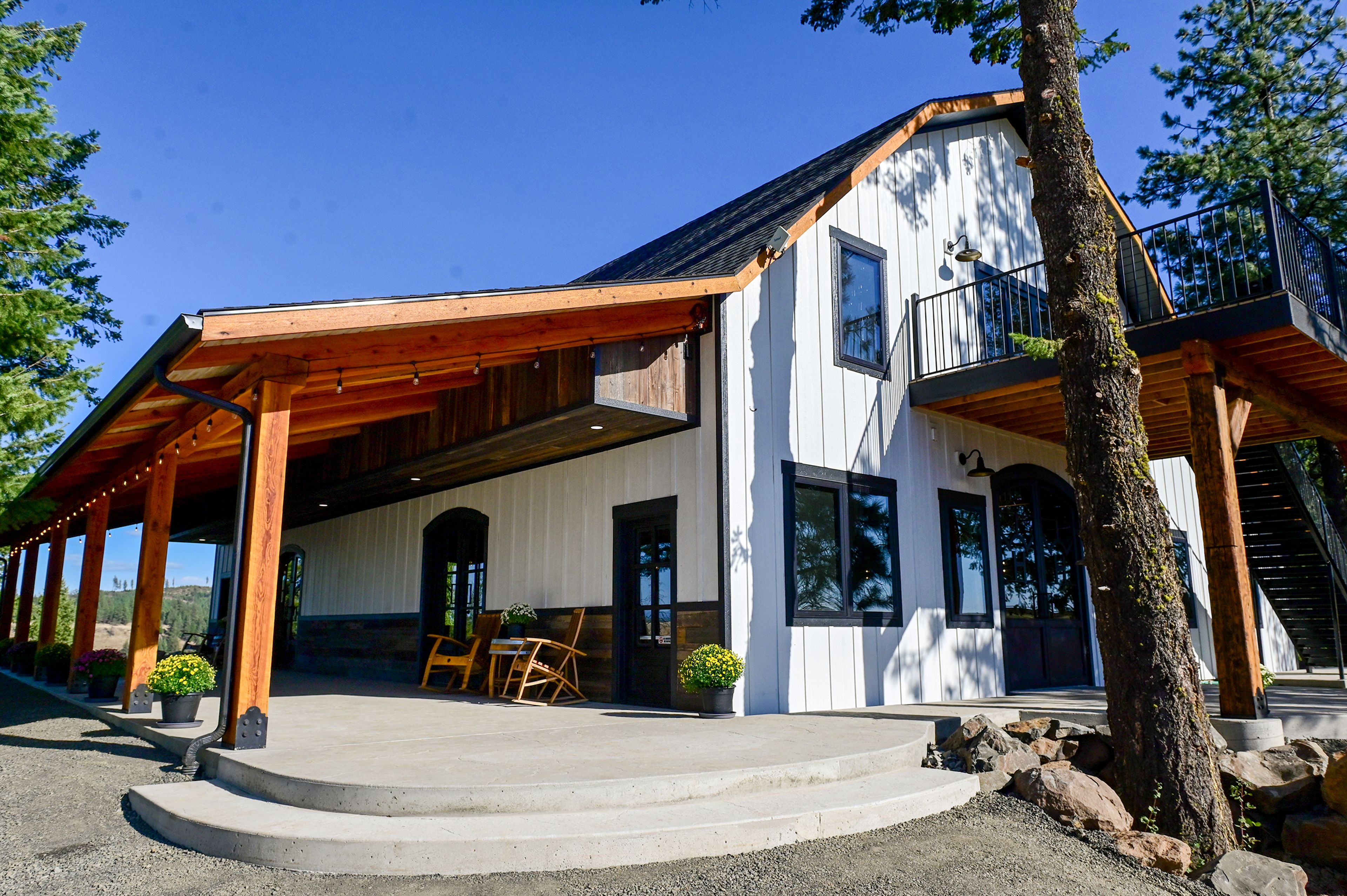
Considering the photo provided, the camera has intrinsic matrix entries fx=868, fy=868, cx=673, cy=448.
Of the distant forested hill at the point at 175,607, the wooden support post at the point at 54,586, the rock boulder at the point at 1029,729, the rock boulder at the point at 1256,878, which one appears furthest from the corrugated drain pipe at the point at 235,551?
the distant forested hill at the point at 175,607

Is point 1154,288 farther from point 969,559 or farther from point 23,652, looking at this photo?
point 23,652

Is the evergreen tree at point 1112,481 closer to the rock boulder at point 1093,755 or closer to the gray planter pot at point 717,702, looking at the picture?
the rock boulder at point 1093,755

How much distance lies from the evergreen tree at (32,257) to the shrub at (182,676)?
454cm

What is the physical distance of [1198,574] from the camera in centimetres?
1280

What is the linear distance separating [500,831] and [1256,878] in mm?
3660

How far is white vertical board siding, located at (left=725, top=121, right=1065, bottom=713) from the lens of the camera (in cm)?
737

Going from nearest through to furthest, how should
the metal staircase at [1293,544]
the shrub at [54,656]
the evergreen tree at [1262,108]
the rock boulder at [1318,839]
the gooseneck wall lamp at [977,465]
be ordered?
1. the rock boulder at [1318,839]
2. the gooseneck wall lamp at [977,465]
3. the shrub at [54,656]
4. the metal staircase at [1293,544]
5. the evergreen tree at [1262,108]

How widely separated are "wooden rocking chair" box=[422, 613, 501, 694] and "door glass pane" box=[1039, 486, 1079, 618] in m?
6.26

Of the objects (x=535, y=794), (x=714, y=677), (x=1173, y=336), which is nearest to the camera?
(x=535, y=794)

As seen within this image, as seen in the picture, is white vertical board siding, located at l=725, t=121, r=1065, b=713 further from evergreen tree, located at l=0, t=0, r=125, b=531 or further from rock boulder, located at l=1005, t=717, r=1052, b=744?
evergreen tree, located at l=0, t=0, r=125, b=531

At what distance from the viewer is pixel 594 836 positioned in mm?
3615

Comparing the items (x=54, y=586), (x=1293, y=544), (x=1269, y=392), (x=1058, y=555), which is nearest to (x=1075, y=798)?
(x=1269, y=392)

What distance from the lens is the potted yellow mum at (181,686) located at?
243 inches

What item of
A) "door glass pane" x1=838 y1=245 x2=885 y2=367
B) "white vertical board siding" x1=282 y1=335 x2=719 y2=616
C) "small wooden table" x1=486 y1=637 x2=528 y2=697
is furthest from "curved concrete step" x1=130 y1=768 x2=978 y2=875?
"door glass pane" x1=838 y1=245 x2=885 y2=367
